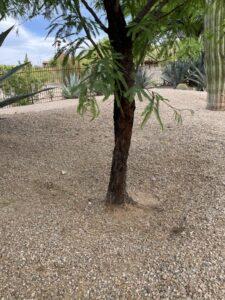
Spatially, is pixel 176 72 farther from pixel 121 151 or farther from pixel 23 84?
pixel 121 151

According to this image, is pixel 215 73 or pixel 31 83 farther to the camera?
pixel 31 83

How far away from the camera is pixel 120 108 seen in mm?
2367

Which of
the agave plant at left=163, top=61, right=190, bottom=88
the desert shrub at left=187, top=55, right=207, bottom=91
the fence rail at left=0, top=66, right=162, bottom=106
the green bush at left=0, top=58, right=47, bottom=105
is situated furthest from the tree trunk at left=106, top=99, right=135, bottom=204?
the agave plant at left=163, top=61, right=190, bottom=88

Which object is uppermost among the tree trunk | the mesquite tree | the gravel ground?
the mesquite tree

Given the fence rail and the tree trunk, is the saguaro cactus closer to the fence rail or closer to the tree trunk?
the tree trunk

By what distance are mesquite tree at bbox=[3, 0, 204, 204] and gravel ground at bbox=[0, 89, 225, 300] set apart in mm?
481

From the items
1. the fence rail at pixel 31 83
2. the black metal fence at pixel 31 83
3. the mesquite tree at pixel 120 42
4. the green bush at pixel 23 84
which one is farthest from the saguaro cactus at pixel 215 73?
the green bush at pixel 23 84

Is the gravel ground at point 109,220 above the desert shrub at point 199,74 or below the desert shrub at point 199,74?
below

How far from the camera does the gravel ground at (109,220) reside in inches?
82.0

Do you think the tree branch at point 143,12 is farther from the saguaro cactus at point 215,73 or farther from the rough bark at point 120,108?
the saguaro cactus at point 215,73

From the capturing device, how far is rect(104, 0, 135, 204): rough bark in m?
2.35

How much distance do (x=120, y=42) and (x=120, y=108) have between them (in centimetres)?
44

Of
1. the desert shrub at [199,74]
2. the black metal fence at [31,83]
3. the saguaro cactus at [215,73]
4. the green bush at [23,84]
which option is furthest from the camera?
the green bush at [23,84]

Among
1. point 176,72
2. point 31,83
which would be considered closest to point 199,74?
point 176,72
